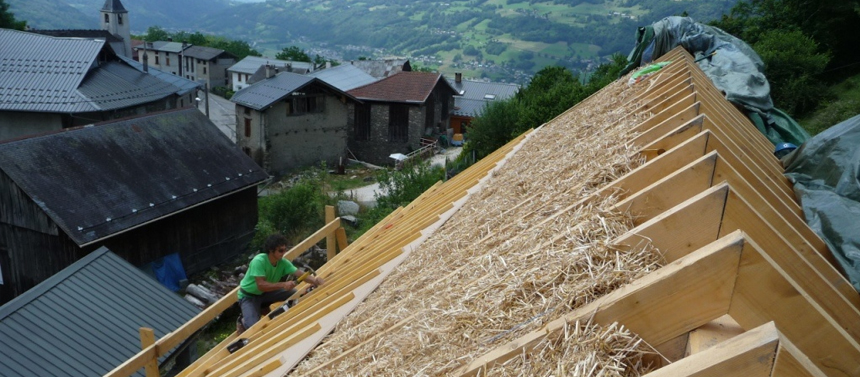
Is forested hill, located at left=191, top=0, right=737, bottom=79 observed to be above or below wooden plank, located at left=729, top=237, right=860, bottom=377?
below

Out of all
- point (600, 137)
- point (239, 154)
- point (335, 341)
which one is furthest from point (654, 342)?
point (239, 154)

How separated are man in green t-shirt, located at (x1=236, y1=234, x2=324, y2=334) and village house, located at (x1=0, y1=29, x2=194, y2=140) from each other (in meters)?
22.5

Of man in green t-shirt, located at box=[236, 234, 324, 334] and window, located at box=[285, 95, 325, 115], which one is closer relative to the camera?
man in green t-shirt, located at box=[236, 234, 324, 334]

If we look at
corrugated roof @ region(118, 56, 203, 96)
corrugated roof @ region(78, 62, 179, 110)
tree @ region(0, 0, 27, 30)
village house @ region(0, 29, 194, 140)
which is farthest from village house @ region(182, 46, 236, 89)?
village house @ region(0, 29, 194, 140)

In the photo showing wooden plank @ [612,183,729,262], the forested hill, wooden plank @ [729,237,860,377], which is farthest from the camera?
the forested hill

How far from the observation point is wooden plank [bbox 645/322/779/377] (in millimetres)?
1707

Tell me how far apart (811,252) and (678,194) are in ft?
3.74

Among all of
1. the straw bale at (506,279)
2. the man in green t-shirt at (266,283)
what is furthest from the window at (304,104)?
the straw bale at (506,279)

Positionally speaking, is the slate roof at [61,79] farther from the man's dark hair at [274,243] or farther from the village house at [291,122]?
the man's dark hair at [274,243]

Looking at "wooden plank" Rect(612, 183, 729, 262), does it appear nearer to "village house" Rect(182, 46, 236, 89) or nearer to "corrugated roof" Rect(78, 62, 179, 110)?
"corrugated roof" Rect(78, 62, 179, 110)

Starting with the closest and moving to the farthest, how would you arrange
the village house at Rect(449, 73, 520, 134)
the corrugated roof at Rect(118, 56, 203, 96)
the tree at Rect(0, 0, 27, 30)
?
the corrugated roof at Rect(118, 56, 203, 96) → the tree at Rect(0, 0, 27, 30) → the village house at Rect(449, 73, 520, 134)

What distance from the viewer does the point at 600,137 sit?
5570mm

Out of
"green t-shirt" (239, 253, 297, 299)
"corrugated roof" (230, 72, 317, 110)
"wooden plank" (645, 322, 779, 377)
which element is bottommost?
"corrugated roof" (230, 72, 317, 110)

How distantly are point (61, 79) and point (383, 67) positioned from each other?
3185cm
